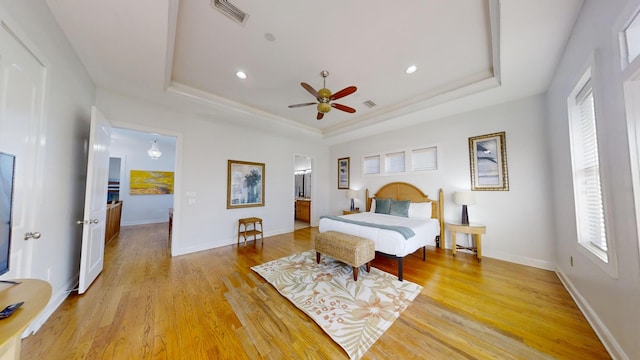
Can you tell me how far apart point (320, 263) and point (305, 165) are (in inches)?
221

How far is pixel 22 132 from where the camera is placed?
1.54m

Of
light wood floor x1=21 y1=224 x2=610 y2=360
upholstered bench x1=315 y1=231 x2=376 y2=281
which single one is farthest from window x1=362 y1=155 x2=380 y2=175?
light wood floor x1=21 y1=224 x2=610 y2=360

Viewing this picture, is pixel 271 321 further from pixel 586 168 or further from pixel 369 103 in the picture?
pixel 369 103

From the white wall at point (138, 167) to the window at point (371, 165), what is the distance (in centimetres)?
631

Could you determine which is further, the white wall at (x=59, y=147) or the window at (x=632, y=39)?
the white wall at (x=59, y=147)

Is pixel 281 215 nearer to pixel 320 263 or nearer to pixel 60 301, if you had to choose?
pixel 320 263

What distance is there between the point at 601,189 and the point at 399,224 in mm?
2205

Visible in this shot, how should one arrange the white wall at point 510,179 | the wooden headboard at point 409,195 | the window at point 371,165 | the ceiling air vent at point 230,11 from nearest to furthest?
1. the ceiling air vent at point 230,11
2. the white wall at point 510,179
3. the wooden headboard at point 409,195
4. the window at point 371,165

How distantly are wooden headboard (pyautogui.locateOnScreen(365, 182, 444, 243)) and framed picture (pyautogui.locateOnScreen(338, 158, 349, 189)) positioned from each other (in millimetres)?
897

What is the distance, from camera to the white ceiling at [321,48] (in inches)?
74.4

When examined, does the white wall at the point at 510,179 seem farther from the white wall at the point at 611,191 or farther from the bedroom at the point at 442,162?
the white wall at the point at 611,191

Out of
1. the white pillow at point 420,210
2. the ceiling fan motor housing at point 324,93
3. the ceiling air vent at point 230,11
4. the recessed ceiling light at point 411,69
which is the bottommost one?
the white pillow at point 420,210

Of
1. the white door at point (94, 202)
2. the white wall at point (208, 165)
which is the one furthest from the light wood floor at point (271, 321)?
the white wall at point (208, 165)

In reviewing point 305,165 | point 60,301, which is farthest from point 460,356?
point 305,165
